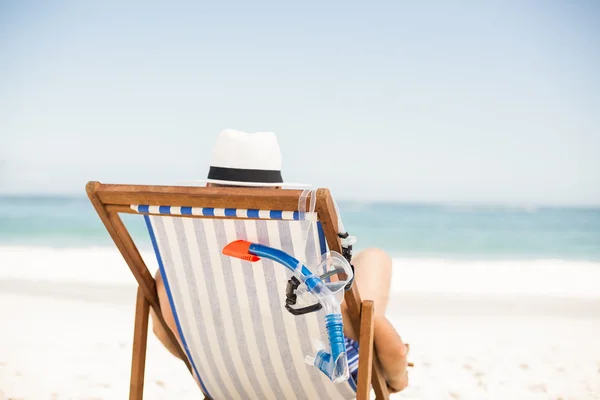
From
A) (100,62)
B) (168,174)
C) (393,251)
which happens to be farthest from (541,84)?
(100,62)

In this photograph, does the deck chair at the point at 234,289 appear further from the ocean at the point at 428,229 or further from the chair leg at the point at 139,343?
the ocean at the point at 428,229


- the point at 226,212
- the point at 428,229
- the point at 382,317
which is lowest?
the point at 428,229

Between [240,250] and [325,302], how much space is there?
258 mm

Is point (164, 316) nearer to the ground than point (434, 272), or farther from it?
farther from it

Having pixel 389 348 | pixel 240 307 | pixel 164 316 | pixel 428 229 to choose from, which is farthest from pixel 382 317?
pixel 428 229

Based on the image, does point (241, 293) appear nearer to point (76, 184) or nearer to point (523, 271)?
point (523, 271)

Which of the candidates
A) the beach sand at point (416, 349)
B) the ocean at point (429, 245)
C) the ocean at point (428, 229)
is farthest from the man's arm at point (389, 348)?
the ocean at point (428, 229)

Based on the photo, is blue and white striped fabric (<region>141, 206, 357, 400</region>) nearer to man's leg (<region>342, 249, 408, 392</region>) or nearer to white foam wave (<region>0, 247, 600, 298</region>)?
man's leg (<region>342, 249, 408, 392</region>)

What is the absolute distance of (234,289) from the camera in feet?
5.66

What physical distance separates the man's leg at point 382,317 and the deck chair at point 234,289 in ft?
0.13

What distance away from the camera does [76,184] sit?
1806 cm

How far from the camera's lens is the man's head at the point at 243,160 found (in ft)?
6.26

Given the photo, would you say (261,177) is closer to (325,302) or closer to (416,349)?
(325,302)

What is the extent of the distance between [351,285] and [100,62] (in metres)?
17.4
